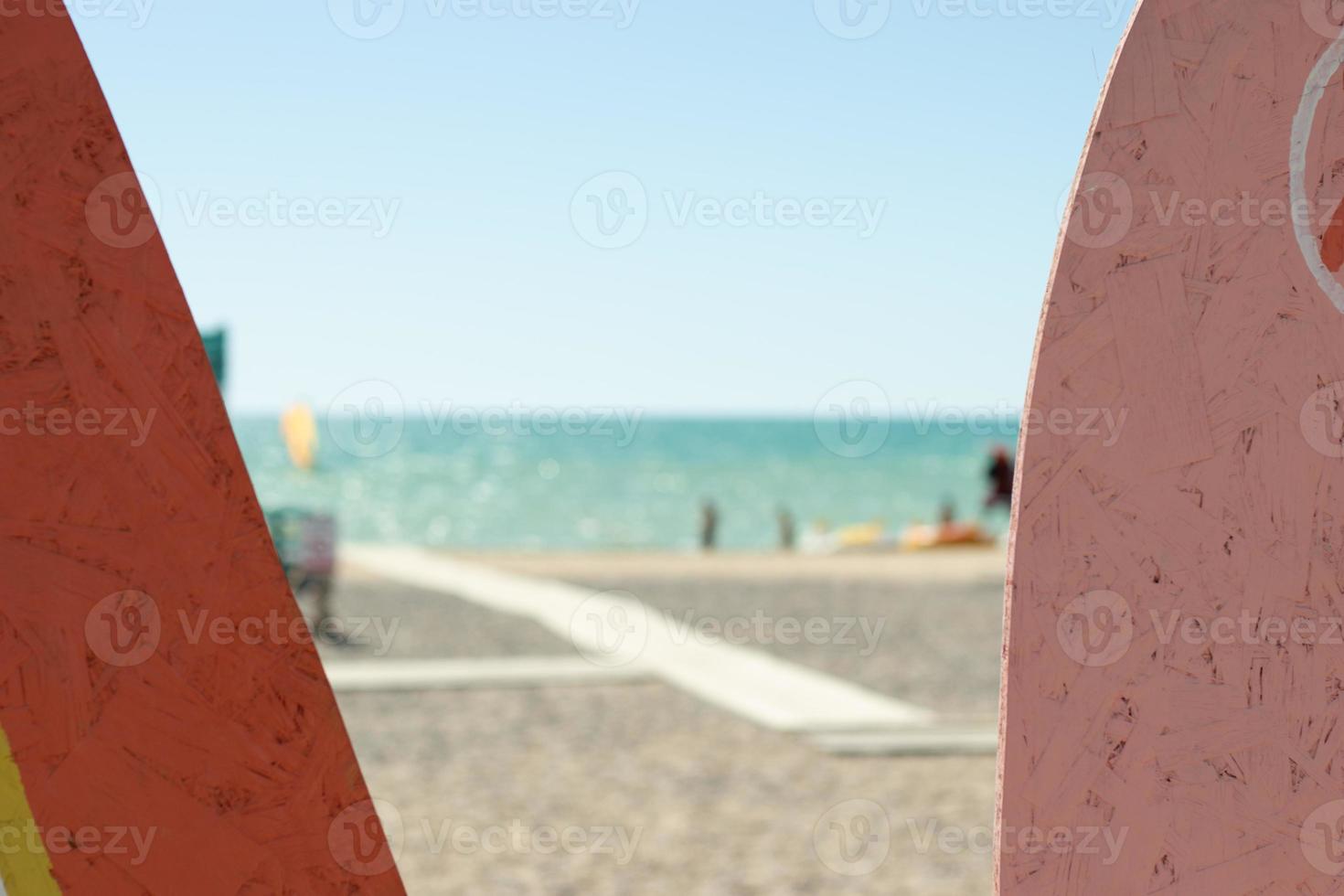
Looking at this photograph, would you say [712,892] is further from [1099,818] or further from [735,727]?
[1099,818]

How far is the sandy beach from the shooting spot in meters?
6.27

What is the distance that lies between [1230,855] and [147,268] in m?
1.92

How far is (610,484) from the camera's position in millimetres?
74875

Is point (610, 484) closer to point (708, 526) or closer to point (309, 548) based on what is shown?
point (708, 526)

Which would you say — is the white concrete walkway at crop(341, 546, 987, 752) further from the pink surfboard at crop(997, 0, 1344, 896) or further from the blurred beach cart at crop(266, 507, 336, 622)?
the pink surfboard at crop(997, 0, 1344, 896)

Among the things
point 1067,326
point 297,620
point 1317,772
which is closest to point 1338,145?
point 1067,326

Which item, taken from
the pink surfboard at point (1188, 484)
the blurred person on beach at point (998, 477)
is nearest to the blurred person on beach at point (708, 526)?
the blurred person on beach at point (998, 477)

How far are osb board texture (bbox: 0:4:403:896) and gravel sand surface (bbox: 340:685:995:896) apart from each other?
4.42 meters

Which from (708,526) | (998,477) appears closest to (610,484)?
(708,526)

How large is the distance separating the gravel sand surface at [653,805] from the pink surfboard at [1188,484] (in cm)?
423

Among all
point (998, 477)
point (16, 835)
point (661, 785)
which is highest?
point (16, 835)

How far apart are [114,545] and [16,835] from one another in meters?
0.43

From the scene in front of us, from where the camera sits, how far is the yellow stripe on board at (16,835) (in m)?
1.76

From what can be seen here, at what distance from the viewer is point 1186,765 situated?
6.63 feet
